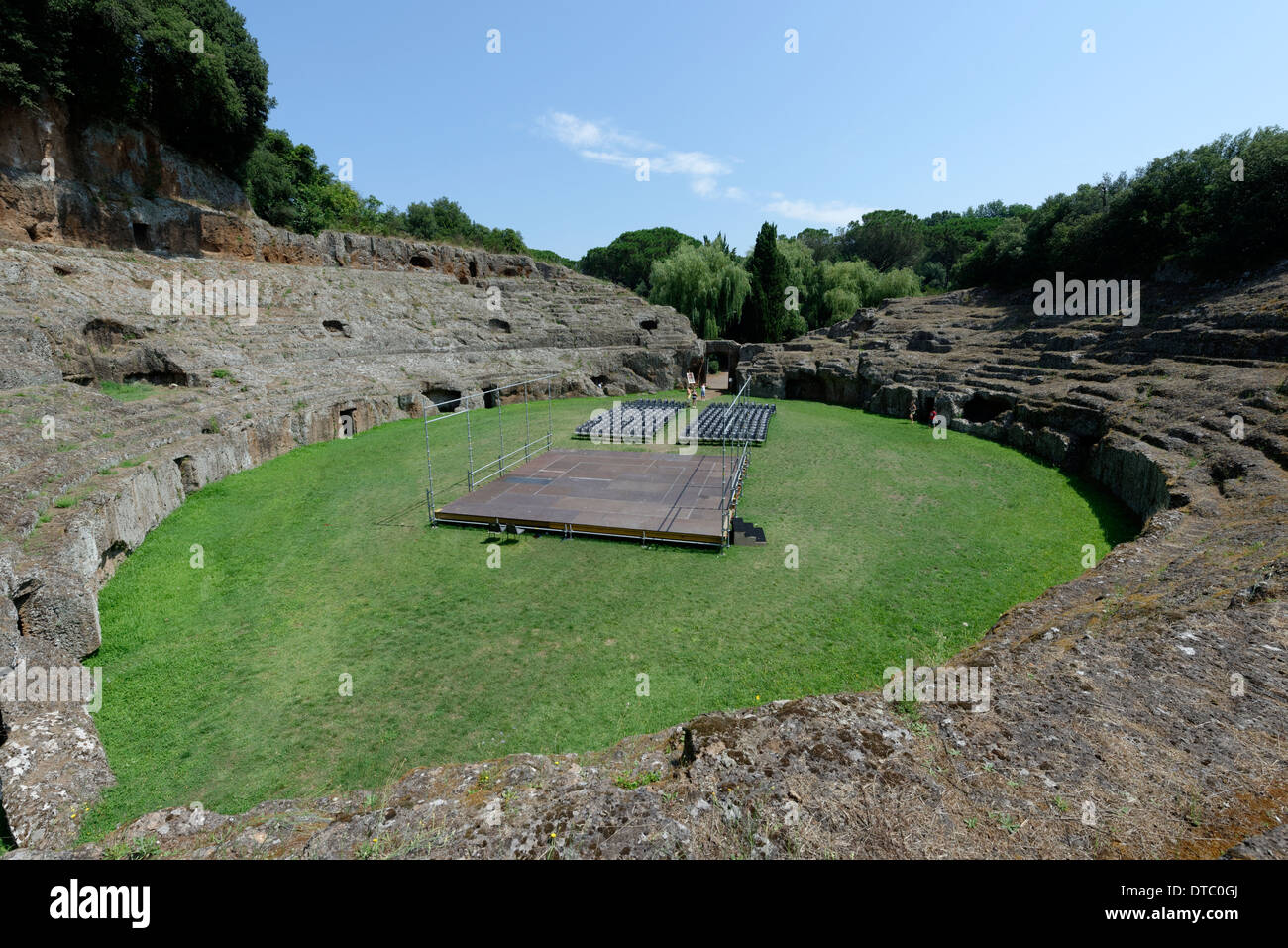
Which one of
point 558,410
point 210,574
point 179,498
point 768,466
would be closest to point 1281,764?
point 210,574

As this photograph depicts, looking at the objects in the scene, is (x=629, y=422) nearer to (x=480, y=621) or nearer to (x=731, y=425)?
(x=731, y=425)

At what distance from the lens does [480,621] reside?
803cm

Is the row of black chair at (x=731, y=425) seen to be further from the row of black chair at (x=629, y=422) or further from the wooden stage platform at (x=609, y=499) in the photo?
the wooden stage platform at (x=609, y=499)

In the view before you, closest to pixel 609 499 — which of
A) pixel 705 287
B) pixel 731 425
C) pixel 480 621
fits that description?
pixel 480 621

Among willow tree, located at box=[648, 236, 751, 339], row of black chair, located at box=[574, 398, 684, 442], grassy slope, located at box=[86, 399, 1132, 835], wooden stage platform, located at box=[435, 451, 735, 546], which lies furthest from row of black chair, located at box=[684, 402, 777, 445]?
willow tree, located at box=[648, 236, 751, 339]

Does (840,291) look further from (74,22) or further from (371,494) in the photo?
(74,22)

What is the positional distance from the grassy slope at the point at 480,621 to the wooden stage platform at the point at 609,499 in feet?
1.66

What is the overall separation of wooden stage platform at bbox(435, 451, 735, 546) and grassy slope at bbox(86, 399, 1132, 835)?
51 cm

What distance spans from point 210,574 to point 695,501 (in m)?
8.69

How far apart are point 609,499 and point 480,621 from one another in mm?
5260

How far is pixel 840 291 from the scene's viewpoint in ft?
137

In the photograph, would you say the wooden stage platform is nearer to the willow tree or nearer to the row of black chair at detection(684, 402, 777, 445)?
the row of black chair at detection(684, 402, 777, 445)

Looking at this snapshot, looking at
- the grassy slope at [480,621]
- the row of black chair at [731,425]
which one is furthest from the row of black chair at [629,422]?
the grassy slope at [480,621]

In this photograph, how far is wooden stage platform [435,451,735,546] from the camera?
11.1 meters
